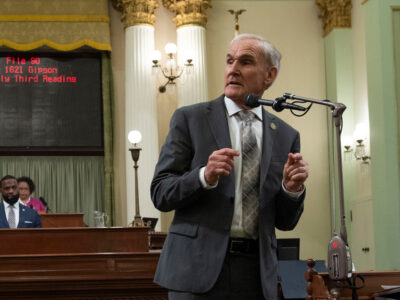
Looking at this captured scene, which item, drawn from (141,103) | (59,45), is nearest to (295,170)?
(141,103)

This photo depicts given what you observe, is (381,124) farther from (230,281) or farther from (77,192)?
(230,281)

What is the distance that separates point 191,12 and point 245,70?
10916 millimetres

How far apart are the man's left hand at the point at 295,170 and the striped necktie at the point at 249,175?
0.13 m

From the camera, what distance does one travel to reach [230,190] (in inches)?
107

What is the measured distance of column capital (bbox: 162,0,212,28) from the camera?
13.5m

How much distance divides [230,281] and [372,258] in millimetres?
9926

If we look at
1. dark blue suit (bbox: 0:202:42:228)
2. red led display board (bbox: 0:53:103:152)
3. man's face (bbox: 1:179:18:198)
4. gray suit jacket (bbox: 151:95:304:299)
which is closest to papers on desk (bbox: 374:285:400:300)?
gray suit jacket (bbox: 151:95:304:299)

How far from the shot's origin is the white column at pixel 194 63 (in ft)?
43.8

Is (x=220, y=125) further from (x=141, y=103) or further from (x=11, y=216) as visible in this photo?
(x=141, y=103)

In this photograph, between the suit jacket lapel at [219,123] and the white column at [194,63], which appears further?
the white column at [194,63]

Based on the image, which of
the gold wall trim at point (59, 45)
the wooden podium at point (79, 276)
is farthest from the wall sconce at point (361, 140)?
the wooden podium at point (79, 276)

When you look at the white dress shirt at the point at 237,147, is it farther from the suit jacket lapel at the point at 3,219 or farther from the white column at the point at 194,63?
the white column at the point at 194,63

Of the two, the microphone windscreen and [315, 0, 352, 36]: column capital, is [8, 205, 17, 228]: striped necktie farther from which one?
[315, 0, 352, 36]: column capital

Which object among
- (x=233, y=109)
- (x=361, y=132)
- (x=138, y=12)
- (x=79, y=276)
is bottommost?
(x=79, y=276)
